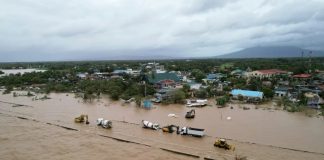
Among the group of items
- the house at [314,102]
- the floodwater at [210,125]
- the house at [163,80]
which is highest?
the house at [163,80]

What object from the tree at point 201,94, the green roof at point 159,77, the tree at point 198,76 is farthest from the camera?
the tree at point 198,76

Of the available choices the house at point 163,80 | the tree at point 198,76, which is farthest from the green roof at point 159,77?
the tree at point 198,76

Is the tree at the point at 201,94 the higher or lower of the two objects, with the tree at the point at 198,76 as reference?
lower

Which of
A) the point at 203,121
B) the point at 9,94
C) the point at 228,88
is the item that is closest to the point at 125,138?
the point at 203,121

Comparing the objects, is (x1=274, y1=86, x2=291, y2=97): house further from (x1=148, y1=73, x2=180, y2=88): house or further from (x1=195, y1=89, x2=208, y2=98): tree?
(x1=148, y1=73, x2=180, y2=88): house

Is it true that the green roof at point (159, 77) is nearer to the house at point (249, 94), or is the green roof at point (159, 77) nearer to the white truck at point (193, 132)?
the house at point (249, 94)

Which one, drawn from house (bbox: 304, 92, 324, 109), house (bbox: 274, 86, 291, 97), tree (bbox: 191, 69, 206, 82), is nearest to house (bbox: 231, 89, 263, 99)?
house (bbox: 274, 86, 291, 97)

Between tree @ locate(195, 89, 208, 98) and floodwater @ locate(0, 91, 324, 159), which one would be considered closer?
floodwater @ locate(0, 91, 324, 159)
